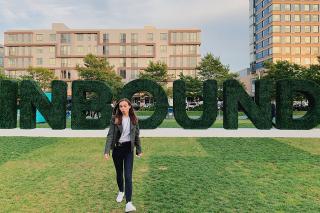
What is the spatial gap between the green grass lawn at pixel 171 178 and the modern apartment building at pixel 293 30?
78543mm

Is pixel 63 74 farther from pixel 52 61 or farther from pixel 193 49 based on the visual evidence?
pixel 193 49

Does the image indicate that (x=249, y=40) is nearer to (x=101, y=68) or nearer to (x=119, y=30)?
(x=119, y=30)

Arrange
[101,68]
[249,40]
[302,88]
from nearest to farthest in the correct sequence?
[302,88] < [101,68] < [249,40]

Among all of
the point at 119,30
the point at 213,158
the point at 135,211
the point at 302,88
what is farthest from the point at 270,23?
the point at 135,211

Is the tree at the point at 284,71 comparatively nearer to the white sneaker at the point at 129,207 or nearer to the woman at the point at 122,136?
the woman at the point at 122,136

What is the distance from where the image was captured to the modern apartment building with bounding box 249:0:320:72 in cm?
8694

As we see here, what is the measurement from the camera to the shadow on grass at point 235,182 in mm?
6363

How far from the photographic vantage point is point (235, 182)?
26.5ft

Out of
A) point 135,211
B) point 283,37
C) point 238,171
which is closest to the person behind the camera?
point 135,211

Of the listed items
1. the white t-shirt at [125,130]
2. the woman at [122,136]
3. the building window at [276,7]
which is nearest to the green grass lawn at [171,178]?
the woman at [122,136]

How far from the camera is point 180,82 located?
18.9m

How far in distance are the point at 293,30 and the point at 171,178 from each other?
291 ft

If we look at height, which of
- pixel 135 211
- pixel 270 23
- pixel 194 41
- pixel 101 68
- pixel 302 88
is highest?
pixel 270 23

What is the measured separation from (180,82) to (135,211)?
1328cm
